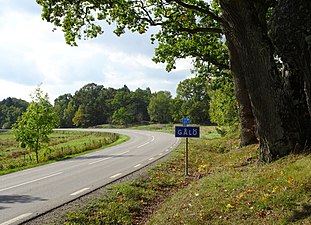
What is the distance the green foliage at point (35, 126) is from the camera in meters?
25.0

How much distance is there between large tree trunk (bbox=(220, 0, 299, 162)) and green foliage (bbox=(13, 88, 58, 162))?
2034cm

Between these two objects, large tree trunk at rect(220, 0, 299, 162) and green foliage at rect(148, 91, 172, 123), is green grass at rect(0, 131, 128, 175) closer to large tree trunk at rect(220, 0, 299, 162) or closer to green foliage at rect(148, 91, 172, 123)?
large tree trunk at rect(220, 0, 299, 162)

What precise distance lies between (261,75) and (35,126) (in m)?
21.0

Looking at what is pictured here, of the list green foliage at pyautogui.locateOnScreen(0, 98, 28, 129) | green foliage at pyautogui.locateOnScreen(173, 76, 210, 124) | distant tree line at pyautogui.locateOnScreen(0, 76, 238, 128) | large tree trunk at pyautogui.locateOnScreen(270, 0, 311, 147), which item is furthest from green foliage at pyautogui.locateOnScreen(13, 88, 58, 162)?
green foliage at pyautogui.locateOnScreen(0, 98, 28, 129)

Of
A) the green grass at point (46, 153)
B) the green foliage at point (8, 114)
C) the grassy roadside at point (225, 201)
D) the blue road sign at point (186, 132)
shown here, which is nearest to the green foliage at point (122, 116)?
the green grass at point (46, 153)

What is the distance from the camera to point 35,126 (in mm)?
25188

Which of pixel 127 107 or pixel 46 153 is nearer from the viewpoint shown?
pixel 46 153

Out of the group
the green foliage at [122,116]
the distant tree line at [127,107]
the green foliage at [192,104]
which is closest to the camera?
the green foliage at [192,104]

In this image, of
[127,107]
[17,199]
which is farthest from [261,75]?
[127,107]

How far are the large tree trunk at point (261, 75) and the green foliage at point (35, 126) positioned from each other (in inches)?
801

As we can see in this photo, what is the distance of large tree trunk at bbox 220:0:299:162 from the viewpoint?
834 cm

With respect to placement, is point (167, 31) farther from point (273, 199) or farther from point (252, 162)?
point (273, 199)

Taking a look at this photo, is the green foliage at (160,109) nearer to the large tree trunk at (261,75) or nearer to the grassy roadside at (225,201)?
the grassy roadside at (225,201)

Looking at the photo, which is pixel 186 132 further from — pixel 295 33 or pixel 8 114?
pixel 8 114
